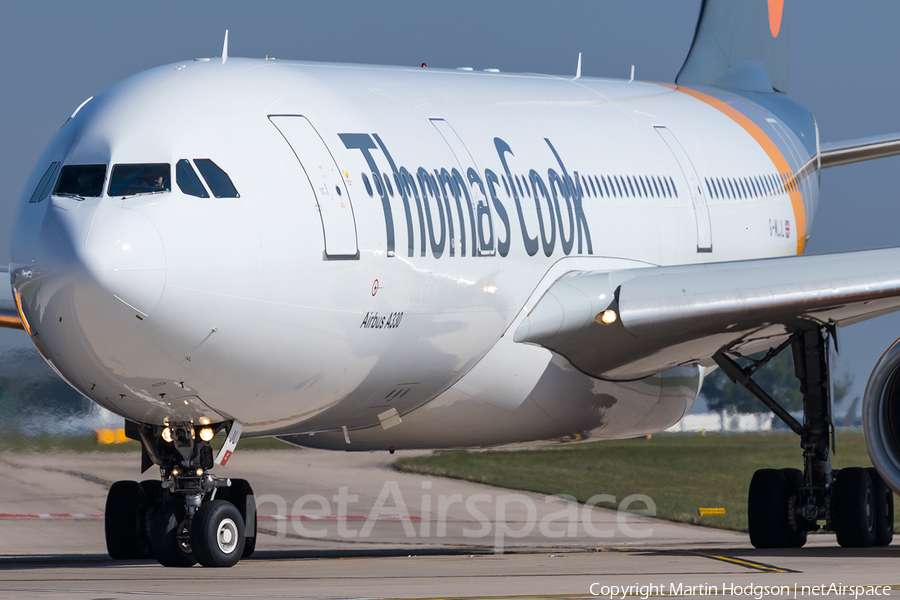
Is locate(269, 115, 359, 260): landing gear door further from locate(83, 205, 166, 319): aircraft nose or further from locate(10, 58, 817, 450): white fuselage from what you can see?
locate(83, 205, 166, 319): aircraft nose

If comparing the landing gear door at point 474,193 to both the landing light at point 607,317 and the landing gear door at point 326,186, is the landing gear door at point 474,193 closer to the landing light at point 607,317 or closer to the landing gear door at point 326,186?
the landing light at point 607,317

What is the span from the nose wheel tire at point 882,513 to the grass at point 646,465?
782cm

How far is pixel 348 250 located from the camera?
32.7 feet

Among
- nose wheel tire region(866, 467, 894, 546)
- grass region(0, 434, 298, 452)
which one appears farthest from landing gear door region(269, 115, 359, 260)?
grass region(0, 434, 298, 452)

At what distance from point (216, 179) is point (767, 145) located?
9.12m

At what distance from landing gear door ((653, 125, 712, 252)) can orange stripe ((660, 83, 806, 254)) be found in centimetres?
205

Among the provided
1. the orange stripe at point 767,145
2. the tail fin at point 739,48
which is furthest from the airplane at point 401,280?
the tail fin at point 739,48

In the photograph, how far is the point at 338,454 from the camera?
21891mm

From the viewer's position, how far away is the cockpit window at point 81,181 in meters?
9.28

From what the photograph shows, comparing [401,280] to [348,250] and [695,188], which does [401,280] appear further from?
[695,188]

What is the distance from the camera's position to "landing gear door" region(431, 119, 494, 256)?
448 inches

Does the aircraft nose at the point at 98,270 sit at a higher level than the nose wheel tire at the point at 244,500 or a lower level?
higher

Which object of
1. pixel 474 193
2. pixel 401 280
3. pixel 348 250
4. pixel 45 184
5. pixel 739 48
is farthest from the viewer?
pixel 739 48

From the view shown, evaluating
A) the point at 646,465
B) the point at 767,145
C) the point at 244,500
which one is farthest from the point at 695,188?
the point at 646,465
